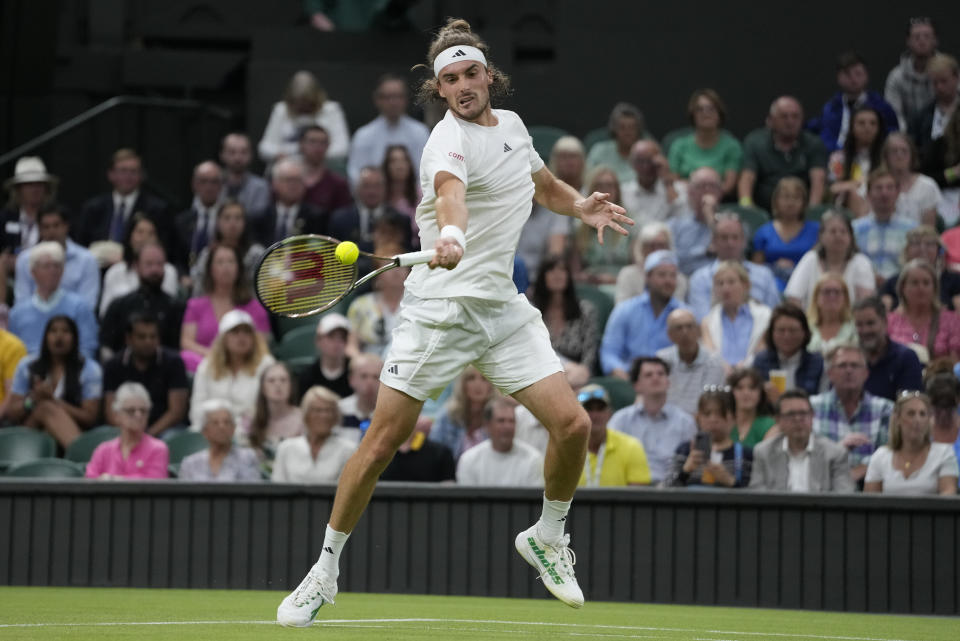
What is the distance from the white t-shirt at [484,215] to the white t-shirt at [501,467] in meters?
3.40

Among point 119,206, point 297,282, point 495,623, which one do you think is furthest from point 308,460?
point 119,206

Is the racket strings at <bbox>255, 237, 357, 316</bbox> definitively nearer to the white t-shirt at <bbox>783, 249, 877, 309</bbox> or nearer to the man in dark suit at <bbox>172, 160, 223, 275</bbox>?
the white t-shirt at <bbox>783, 249, 877, 309</bbox>

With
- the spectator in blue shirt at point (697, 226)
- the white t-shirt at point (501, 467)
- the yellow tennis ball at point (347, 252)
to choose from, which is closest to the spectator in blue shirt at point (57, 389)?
the white t-shirt at point (501, 467)

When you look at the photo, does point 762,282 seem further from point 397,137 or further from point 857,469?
point 397,137

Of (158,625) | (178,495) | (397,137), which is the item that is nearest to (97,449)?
(178,495)

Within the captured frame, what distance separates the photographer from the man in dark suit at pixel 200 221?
12.9 metres

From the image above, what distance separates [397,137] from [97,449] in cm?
442

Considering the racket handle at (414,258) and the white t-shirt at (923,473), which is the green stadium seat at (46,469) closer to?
the white t-shirt at (923,473)

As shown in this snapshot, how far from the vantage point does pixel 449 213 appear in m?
6.01

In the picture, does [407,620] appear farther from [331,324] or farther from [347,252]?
[331,324]

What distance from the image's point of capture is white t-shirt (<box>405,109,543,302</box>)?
6.47 meters

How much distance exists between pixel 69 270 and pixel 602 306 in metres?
3.92

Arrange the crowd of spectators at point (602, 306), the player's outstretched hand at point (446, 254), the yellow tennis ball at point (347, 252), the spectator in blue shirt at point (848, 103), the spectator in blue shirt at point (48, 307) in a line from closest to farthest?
the player's outstretched hand at point (446, 254) → the yellow tennis ball at point (347, 252) → the crowd of spectators at point (602, 306) → the spectator in blue shirt at point (48, 307) → the spectator in blue shirt at point (848, 103)

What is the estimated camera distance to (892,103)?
13.6m
